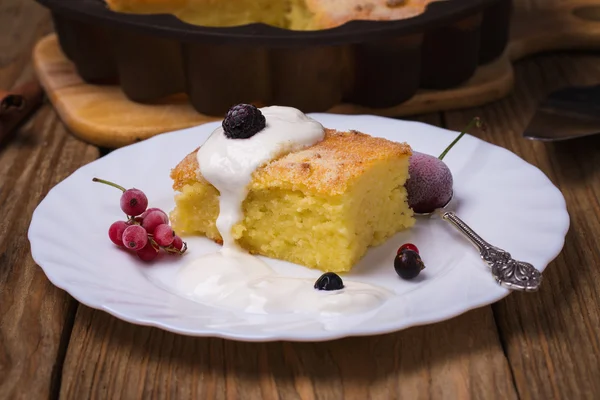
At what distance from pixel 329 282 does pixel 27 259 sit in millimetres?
832

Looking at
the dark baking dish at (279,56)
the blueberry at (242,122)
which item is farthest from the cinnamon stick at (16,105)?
the blueberry at (242,122)

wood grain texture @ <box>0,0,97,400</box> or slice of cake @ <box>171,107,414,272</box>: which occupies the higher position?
slice of cake @ <box>171,107,414,272</box>

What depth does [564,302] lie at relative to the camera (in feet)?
6.23

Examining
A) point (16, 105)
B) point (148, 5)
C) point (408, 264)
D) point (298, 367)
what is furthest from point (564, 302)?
point (16, 105)

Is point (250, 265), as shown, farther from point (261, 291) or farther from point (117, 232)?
point (117, 232)

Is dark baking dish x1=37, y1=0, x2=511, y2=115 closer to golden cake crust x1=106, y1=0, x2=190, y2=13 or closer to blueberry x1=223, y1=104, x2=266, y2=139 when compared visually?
golden cake crust x1=106, y1=0, x2=190, y2=13

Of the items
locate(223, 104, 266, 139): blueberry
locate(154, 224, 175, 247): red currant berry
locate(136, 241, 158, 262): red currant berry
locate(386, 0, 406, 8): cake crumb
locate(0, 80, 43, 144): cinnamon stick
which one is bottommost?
locate(0, 80, 43, 144): cinnamon stick

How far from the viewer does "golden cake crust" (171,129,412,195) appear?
1.96 meters

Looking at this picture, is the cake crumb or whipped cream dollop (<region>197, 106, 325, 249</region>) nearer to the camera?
whipped cream dollop (<region>197, 106, 325, 249</region>)

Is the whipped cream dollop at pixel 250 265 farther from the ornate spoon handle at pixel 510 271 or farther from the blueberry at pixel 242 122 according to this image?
the ornate spoon handle at pixel 510 271

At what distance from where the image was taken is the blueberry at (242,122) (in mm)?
2084

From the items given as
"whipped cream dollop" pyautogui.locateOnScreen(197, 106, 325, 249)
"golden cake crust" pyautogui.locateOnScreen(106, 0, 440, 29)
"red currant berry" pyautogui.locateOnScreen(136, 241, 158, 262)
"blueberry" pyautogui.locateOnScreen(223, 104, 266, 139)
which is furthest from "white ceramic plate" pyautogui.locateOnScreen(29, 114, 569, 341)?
"golden cake crust" pyautogui.locateOnScreen(106, 0, 440, 29)

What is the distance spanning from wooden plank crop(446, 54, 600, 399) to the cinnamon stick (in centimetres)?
156

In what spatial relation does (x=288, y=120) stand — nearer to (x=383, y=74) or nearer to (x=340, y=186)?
(x=340, y=186)
